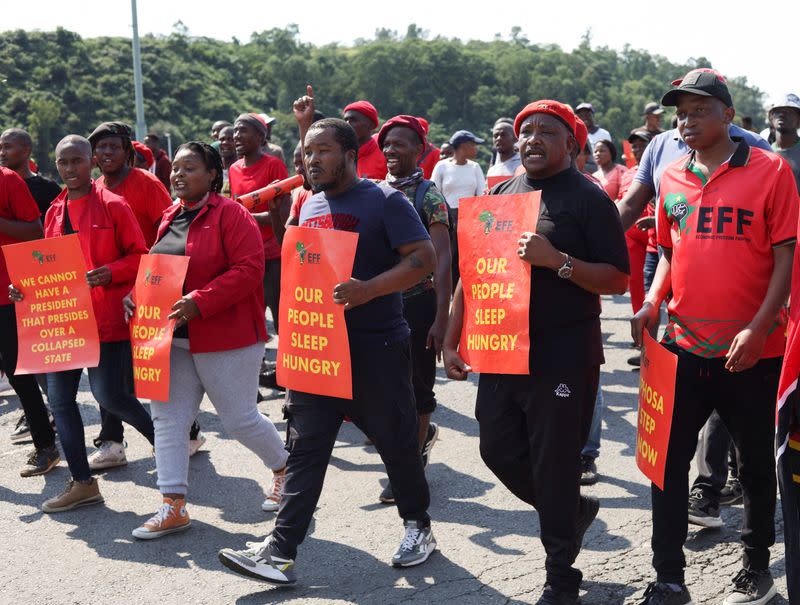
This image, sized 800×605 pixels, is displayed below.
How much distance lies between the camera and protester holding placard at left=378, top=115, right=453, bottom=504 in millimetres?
5332

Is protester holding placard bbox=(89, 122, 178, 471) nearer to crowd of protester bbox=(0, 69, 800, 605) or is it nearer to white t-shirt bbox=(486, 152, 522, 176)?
crowd of protester bbox=(0, 69, 800, 605)

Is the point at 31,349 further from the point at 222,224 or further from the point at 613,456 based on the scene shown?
the point at 613,456

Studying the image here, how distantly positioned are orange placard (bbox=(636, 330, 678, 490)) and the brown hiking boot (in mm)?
3268

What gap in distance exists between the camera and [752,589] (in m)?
3.92

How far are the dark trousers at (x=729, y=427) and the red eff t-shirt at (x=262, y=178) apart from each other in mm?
4345

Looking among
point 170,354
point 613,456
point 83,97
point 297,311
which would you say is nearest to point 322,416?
Answer: point 297,311

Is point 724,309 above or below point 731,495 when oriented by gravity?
above

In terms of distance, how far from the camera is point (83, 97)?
301ft

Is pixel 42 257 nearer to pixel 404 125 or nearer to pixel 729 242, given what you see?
pixel 404 125

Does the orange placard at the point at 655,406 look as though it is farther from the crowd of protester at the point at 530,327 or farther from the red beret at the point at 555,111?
the red beret at the point at 555,111

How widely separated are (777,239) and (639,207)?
1.59 m

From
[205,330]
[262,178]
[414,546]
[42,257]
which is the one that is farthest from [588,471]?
[262,178]

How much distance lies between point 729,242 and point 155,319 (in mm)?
2936

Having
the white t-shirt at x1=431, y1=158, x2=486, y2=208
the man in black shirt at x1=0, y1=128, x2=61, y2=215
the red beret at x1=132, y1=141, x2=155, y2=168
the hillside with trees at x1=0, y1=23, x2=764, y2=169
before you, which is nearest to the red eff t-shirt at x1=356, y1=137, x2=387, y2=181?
the man in black shirt at x1=0, y1=128, x2=61, y2=215
